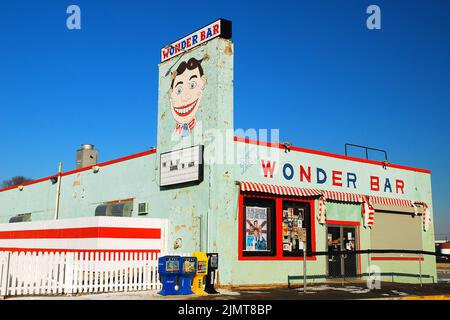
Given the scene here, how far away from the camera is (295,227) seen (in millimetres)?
21547

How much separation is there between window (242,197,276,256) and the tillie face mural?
12.6 feet

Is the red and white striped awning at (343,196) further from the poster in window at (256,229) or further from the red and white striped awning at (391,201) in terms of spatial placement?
the poster in window at (256,229)

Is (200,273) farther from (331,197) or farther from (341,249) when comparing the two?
(341,249)

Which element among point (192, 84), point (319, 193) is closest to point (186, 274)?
point (192, 84)

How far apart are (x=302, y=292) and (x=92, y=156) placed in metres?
16.8

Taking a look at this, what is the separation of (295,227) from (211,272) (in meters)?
5.34

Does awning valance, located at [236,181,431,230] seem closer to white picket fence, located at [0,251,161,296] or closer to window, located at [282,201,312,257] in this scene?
window, located at [282,201,312,257]

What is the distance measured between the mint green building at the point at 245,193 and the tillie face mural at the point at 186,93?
4 centimetres

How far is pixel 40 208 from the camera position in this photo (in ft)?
105

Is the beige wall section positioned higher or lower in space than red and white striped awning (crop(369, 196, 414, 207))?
lower

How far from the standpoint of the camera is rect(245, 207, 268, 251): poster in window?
Answer: 19859mm

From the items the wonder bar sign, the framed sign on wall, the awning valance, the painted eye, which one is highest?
the wonder bar sign

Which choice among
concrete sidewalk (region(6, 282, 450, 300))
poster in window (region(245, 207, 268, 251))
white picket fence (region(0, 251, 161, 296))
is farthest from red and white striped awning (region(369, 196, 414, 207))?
white picket fence (region(0, 251, 161, 296))
